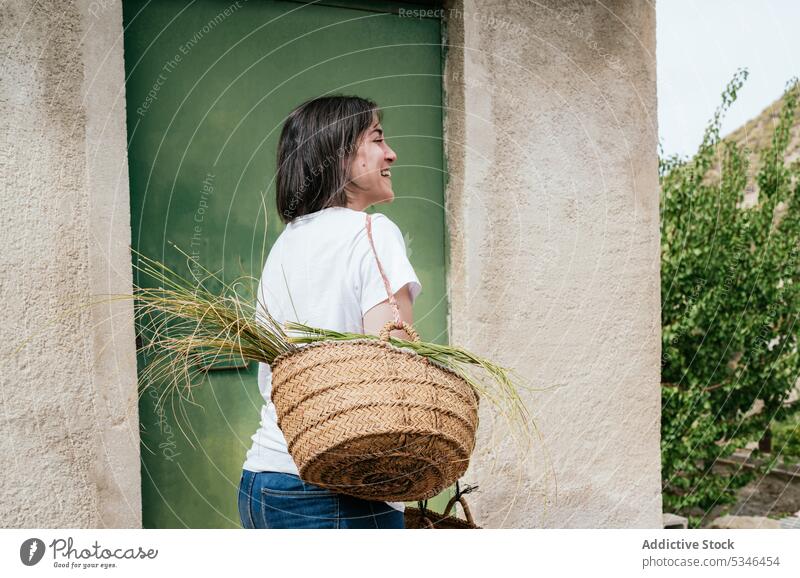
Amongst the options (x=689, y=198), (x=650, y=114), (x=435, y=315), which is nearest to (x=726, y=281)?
(x=689, y=198)

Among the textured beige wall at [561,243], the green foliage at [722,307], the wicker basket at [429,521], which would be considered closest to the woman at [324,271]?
the wicker basket at [429,521]

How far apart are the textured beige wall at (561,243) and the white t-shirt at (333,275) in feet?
5.20

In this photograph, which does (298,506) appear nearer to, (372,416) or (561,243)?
(372,416)

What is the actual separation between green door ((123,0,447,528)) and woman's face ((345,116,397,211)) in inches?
43.8

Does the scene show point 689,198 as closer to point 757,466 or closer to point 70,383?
point 757,466

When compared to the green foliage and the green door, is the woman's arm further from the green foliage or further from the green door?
the green foliage

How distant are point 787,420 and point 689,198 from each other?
1.50 metres

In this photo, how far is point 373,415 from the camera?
5.17ft

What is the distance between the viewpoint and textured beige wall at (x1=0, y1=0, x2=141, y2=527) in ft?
8.69

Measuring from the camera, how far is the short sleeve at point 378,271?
1.74 m

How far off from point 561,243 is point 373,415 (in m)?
2.13

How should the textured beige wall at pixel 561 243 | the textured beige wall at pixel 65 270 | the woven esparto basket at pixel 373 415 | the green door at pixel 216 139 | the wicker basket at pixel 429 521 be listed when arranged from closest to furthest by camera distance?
the woven esparto basket at pixel 373 415 → the wicker basket at pixel 429 521 → the textured beige wall at pixel 65 270 → the green door at pixel 216 139 → the textured beige wall at pixel 561 243

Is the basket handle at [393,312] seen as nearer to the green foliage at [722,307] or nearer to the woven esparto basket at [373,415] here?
the woven esparto basket at [373,415]

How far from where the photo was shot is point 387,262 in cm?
175
